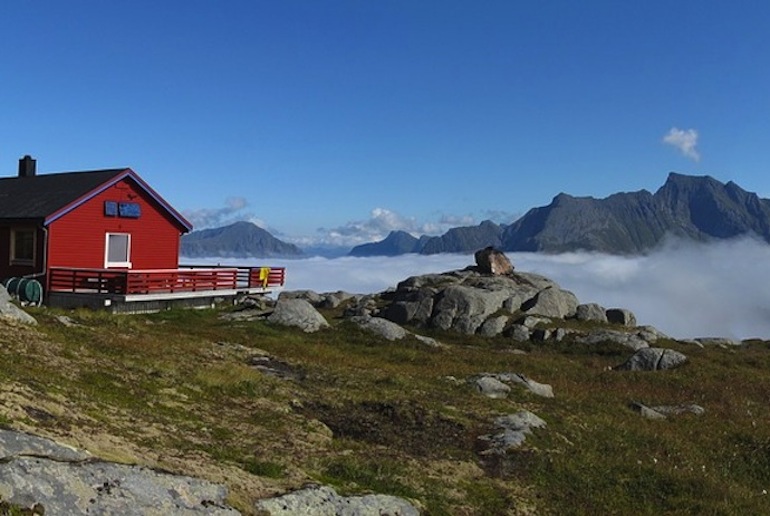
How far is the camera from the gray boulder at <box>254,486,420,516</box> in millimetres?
9445

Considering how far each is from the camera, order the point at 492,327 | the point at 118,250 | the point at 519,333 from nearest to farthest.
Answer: the point at 118,250, the point at 519,333, the point at 492,327

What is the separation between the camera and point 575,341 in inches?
1785

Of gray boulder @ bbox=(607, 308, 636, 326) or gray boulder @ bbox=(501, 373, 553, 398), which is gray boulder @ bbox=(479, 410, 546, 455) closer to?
gray boulder @ bbox=(501, 373, 553, 398)

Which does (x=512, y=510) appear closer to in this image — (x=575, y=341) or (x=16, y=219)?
(x=575, y=341)

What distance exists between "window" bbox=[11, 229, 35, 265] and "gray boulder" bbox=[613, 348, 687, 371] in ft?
115

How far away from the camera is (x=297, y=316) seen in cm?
4138

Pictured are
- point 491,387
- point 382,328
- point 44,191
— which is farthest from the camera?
point 44,191

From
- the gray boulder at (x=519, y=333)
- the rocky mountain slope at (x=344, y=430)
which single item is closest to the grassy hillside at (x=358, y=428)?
the rocky mountain slope at (x=344, y=430)

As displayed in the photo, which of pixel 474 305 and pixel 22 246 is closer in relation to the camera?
pixel 22 246

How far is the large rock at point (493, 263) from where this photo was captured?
66.9m

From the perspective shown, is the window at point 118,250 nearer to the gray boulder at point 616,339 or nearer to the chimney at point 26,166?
Result: the chimney at point 26,166

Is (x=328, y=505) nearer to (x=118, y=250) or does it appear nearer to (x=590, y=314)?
(x=118, y=250)

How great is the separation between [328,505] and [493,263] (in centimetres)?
5831

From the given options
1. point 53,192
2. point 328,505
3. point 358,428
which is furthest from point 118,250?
point 328,505
